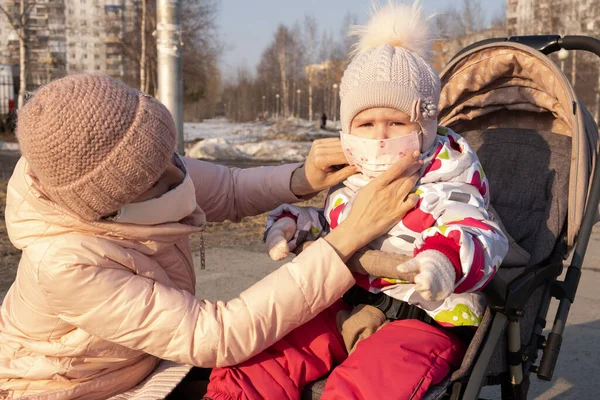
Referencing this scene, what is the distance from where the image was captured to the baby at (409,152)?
5.64ft

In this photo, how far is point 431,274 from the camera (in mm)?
1418

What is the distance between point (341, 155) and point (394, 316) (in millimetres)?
578

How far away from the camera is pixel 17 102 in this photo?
2244cm

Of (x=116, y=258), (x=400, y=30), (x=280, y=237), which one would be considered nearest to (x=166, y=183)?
(x=116, y=258)

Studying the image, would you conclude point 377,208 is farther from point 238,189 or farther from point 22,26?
point 22,26

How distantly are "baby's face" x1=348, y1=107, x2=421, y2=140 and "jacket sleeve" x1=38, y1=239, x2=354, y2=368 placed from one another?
17.1 inches

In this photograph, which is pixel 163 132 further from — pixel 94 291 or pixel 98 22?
pixel 98 22

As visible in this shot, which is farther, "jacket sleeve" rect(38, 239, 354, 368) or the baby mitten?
the baby mitten

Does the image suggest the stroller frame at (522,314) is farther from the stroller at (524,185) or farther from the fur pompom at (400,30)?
the fur pompom at (400,30)

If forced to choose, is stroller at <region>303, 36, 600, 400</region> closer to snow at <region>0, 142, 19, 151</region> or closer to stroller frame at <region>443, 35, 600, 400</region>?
stroller frame at <region>443, 35, 600, 400</region>

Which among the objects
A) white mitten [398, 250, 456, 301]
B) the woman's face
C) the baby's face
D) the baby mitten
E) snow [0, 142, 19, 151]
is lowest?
snow [0, 142, 19, 151]

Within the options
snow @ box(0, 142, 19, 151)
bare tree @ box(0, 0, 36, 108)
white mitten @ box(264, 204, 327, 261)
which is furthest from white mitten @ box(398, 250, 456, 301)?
bare tree @ box(0, 0, 36, 108)

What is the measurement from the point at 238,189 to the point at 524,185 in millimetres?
1157

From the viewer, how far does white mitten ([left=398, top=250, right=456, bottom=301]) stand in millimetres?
1404
